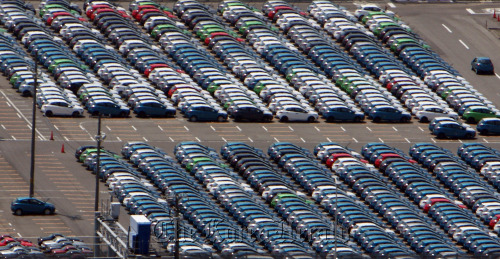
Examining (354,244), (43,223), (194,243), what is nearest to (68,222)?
(43,223)

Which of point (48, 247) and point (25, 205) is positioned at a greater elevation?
point (25, 205)

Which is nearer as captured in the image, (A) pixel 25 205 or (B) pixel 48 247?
(B) pixel 48 247

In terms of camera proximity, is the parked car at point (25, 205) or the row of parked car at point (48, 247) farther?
the parked car at point (25, 205)

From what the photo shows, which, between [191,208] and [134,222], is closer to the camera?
[134,222]

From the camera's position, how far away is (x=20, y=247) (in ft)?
600

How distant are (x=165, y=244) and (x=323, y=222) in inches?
754

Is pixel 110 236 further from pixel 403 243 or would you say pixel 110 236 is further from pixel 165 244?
pixel 403 243

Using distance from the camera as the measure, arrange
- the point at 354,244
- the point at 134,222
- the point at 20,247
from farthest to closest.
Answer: the point at 354,244
the point at 20,247
the point at 134,222

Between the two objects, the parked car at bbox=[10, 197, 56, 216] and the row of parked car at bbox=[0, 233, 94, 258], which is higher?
the parked car at bbox=[10, 197, 56, 216]

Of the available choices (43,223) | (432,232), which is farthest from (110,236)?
(432,232)

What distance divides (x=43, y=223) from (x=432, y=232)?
39503 mm

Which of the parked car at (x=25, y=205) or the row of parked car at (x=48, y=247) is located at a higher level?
the parked car at (x=25, y=205)

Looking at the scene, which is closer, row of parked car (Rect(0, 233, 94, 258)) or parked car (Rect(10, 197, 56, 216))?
row of parked car (Rect(0, 233, 94, 258))

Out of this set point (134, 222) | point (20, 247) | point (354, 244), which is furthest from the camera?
point (354, 244)
